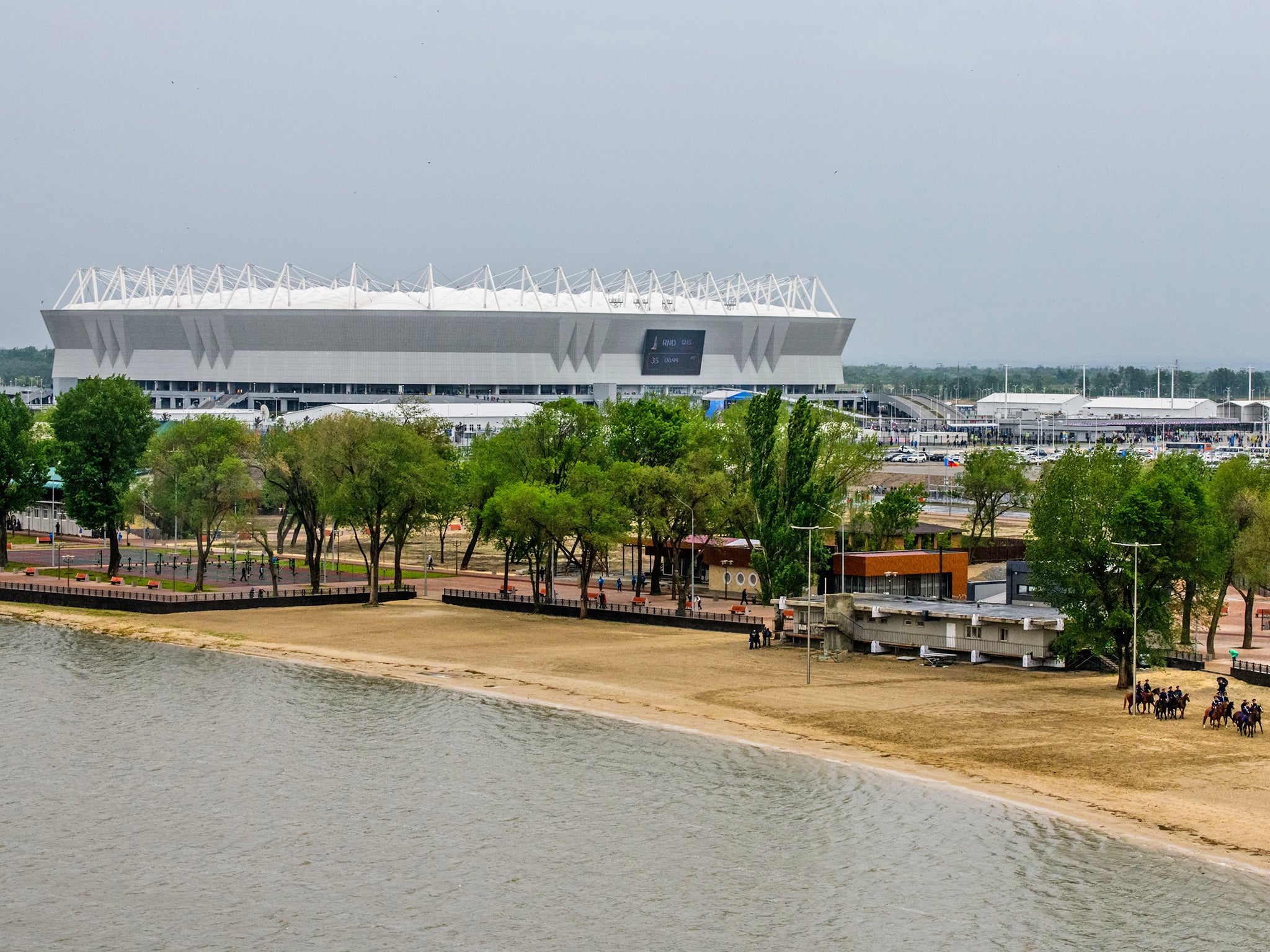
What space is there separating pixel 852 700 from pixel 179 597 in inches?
1202

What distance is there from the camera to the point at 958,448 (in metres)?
171

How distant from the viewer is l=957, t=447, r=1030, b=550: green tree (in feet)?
262

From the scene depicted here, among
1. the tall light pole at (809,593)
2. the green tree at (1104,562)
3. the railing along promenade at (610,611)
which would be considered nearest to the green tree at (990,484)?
the railing along promenade at (610,611)

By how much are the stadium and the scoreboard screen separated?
0.17 m

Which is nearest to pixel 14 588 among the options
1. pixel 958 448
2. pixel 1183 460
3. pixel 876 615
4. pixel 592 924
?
pixel 876 615

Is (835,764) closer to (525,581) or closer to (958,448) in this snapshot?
(525,581)

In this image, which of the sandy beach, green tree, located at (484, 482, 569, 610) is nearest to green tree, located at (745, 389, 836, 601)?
Answer: the sandy beach

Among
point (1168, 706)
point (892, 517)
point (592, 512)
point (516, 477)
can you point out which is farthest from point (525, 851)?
point (892, 517)

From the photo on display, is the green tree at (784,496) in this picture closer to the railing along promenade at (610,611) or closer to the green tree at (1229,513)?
the railing along promenade at (610,611)

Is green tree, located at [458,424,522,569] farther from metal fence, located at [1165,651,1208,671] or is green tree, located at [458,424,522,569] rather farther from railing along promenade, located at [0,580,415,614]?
metal fence, located at [1165,651,1208,671]

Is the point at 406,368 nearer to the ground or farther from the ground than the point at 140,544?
farther from the ground

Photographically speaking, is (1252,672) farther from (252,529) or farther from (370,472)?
(252,529)

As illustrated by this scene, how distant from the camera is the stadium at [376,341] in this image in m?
170

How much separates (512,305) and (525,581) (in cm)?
11129
